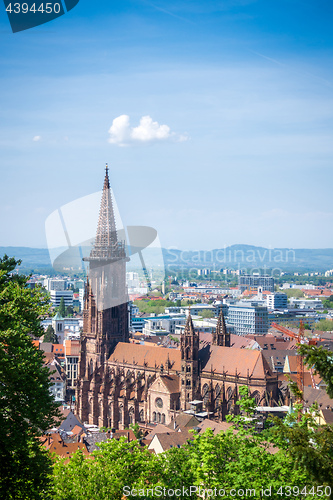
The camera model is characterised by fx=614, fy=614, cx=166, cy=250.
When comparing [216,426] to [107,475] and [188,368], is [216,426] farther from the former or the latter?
[107,475]

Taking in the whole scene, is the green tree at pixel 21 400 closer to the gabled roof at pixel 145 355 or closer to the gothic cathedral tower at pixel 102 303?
the gabled roof at pixel 145 355

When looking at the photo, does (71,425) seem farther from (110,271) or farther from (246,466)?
(246,466)

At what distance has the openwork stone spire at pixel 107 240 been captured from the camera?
307 feet

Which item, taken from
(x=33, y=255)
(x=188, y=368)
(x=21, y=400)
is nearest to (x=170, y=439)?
(x=188, y=368)

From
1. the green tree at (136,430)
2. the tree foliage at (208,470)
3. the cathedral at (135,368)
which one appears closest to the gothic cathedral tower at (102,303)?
the cathedral at (135,368)

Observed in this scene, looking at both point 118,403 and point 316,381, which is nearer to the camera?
point 118,403

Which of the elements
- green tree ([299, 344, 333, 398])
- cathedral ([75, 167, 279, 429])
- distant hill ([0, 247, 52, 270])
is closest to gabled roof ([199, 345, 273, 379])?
cathedral ([75, 167, 279, 429])

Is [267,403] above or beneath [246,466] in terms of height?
beneath

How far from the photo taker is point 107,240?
94312mm

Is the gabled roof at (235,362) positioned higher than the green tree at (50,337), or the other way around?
the gabled roof at (235,362)

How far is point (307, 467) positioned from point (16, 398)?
12696 mm

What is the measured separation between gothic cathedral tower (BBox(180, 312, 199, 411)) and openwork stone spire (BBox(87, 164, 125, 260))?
20.0m

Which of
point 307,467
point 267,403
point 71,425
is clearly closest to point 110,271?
point 71,425

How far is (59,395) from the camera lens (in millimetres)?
104438
